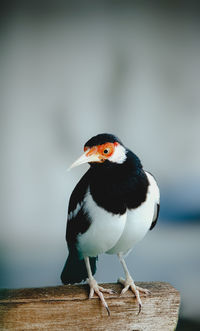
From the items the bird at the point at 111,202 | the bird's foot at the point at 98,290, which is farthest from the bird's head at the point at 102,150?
the bird's foot at the point at 98,290

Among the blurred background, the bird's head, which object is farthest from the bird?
the blurred background

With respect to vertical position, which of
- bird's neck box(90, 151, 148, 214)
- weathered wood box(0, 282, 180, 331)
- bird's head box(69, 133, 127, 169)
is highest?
bird's head box(69, 133, 127, 169)

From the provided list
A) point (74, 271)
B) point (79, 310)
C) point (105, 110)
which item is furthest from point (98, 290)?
point (105, 110)

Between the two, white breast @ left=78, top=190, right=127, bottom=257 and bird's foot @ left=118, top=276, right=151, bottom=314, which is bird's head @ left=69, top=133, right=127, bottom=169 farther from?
bird's foot @ left=118, top=276, right=151, bottom=314

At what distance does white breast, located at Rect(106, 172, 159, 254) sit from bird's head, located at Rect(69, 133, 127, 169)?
0.08 meters

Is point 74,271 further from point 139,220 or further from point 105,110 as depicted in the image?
point 105,110

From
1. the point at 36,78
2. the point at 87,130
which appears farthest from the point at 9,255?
the point at 36,78

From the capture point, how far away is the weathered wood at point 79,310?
25.9 inches

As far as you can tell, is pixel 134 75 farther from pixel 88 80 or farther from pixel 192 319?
pixel 192 319

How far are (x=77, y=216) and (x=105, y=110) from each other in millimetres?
963

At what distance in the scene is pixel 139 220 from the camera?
0.72 m

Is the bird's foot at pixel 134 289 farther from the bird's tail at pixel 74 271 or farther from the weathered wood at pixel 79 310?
the bird's tail at pixel 74 271

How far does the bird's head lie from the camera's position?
26.8 inches

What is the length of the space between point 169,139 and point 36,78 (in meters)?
0.53
